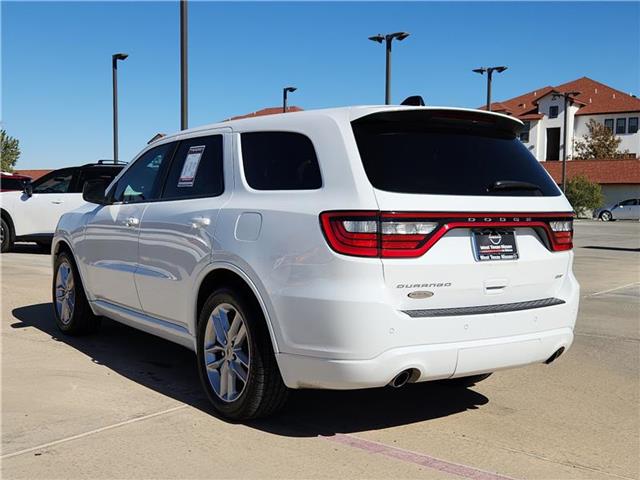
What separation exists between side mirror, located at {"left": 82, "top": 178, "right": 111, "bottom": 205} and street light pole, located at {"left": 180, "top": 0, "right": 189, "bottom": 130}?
793 cm

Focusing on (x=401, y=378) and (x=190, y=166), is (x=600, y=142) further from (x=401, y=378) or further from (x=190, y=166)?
(x=401, y=378)

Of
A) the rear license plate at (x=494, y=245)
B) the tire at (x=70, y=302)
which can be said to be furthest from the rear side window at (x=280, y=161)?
the tire at (x=70, y=302)

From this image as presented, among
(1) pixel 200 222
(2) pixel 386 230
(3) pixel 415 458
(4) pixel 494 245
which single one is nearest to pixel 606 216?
(4) pixel 494 245

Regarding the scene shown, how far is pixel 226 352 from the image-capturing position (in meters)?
4.35

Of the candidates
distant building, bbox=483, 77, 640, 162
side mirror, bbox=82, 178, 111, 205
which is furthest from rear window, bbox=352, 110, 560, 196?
distant building, bbox=483, 77, 640, 162

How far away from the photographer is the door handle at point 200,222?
4.50 metres

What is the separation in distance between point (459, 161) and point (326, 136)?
0.79 metres

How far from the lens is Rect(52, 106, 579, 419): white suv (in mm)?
3621

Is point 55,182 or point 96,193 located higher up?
point 55,182

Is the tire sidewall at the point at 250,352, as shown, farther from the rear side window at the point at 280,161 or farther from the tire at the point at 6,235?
the tire at the point at 6,235

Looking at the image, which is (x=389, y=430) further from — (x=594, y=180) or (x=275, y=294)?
(x=594, y=180)

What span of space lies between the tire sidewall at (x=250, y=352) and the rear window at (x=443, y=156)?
109cm

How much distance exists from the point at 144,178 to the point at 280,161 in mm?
1782

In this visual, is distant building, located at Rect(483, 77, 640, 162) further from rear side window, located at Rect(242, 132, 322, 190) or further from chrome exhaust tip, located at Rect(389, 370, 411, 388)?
chrome exhaust tip, located at Rect(389, 370, 411, 388)
